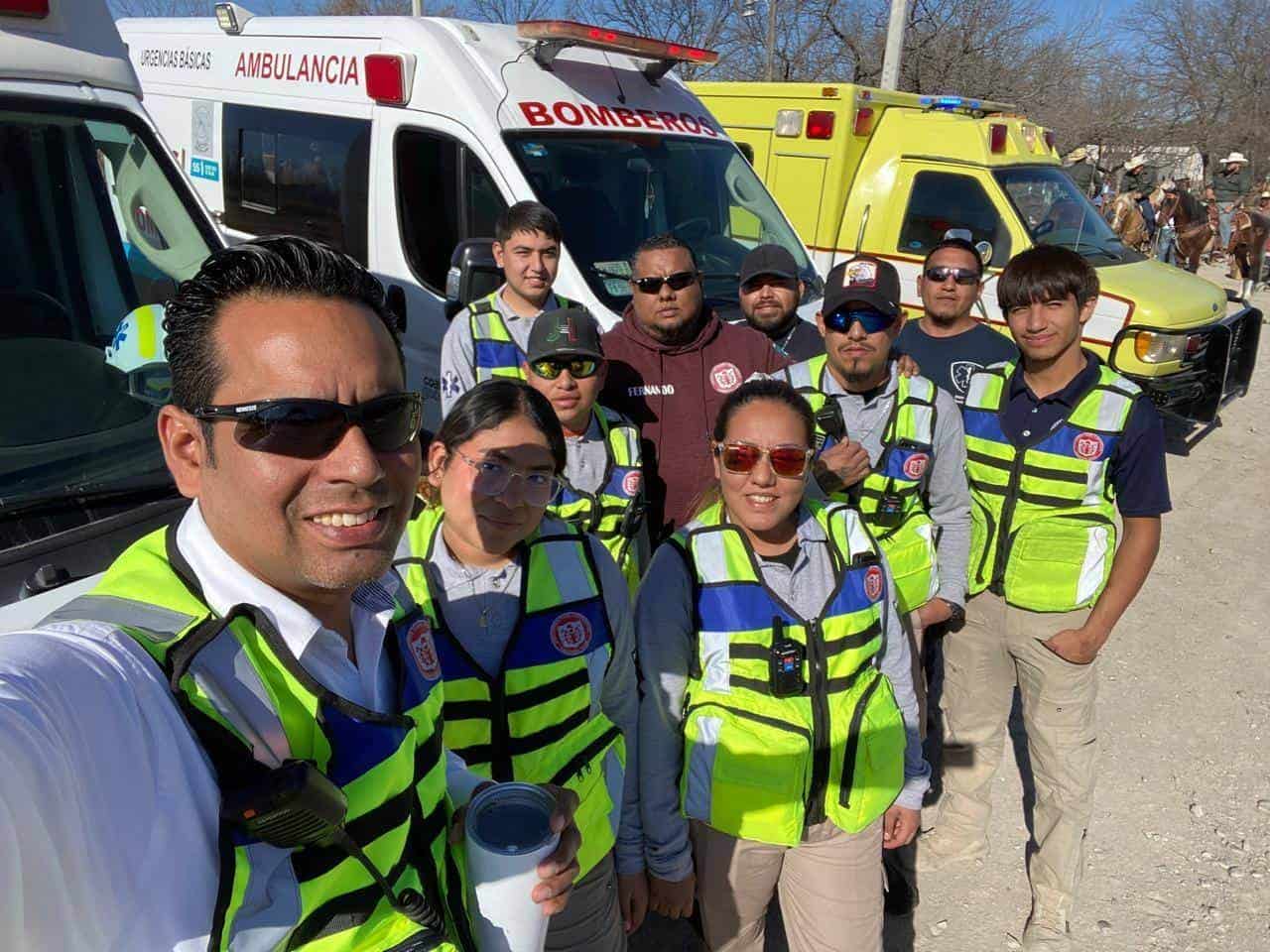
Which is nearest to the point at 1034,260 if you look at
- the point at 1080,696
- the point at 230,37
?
the point at 1080,696

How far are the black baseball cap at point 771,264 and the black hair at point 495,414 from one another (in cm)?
221

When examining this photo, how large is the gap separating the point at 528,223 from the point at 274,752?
9.11ft

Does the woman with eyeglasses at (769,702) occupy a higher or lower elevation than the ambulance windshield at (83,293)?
lower

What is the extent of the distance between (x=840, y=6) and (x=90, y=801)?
23.2 metres

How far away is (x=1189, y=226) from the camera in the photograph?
14.3 m

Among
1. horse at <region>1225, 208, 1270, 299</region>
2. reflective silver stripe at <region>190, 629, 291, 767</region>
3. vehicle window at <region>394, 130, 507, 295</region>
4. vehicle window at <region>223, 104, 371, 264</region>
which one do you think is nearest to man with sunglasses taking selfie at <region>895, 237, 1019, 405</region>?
vehicle window at <region>394, 130, 507, 295</region>

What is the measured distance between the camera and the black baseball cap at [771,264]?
12.6 feet

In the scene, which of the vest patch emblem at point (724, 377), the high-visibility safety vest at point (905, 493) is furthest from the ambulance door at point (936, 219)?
the high-visibility safety vest at point (905, 493)

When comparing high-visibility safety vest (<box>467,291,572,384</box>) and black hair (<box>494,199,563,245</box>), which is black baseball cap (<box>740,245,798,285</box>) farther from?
high-visibility safety vest (<box>467,291,572,384</box>)

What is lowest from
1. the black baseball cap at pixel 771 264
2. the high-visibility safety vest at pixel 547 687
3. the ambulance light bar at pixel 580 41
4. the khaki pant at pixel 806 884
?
the khaki pant at pixel 806 884

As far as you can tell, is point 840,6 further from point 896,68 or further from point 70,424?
point 70,424

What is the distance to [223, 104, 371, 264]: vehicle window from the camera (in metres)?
Answer: 5.17

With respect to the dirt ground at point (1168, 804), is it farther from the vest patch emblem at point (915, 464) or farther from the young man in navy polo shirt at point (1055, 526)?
the vest patch emblem at point (915, 464)

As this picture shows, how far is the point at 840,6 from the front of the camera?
20297 mm
